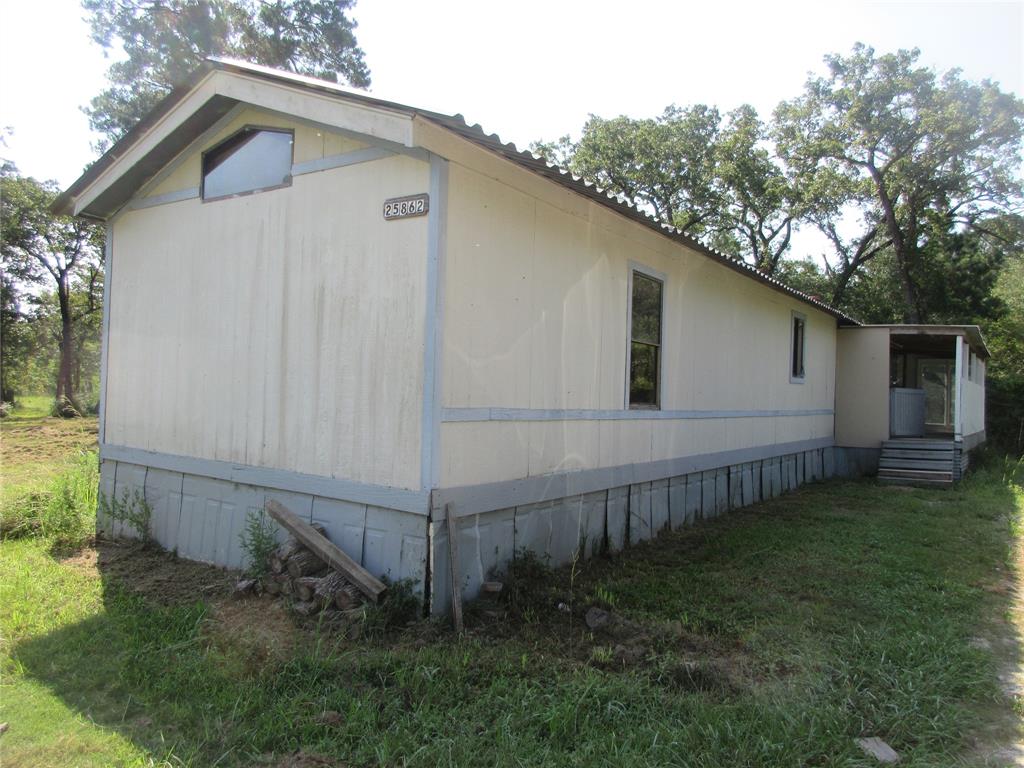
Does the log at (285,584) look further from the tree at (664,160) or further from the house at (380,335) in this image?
the tree at (664,160)

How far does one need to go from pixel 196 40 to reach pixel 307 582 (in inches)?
732

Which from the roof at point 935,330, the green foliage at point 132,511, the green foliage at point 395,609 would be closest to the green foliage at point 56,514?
the green foliage at point 132,511

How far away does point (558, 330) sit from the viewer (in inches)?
229

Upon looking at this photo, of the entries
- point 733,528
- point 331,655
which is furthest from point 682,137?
point 331,655

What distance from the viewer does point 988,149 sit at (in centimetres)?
2305

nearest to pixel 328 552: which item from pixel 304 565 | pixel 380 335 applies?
pixel 304 565

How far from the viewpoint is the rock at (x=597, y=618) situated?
14.7ft

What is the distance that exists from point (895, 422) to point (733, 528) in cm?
846

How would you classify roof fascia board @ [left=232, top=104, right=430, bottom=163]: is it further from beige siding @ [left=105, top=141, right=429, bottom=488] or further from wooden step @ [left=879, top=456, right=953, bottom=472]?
wooden step @ [left=879, top=456, right=953, bottom=472]

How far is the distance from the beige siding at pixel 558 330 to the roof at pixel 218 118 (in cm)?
29

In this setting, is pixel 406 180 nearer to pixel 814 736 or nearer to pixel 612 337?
pixel 612 337

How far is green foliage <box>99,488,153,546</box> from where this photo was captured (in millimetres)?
6336

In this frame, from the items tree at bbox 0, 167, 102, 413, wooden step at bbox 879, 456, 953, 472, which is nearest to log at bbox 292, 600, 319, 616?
wooden step at bbox 879, 456, 953, 472

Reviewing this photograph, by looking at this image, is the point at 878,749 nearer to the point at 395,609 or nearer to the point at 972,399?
the point at 395,609
